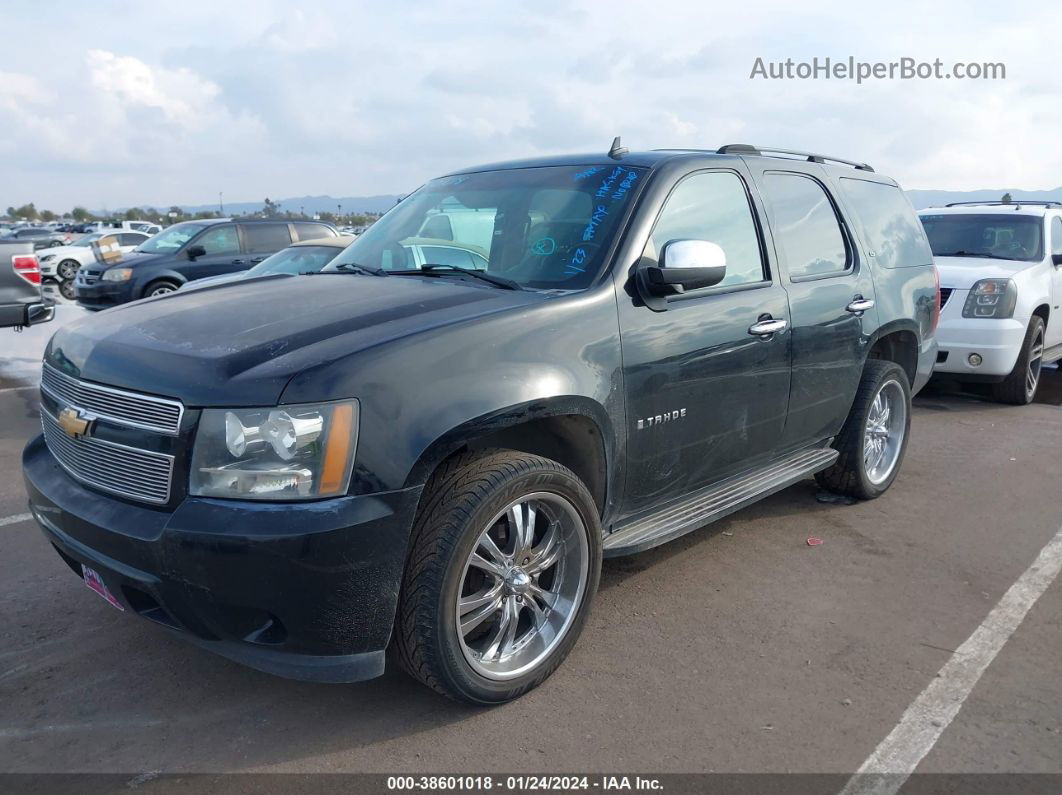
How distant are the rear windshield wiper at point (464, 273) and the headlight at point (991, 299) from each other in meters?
6.00

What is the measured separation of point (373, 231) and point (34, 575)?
2267 millimetres

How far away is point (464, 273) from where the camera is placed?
364 cm

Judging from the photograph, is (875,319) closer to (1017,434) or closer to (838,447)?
(838,447)

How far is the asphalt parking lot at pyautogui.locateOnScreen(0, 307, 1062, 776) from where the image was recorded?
282cm

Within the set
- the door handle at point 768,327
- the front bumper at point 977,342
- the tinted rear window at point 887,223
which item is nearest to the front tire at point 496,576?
the door handle at point 768,327

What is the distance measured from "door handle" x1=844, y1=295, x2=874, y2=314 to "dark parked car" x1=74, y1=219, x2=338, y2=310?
418 inches

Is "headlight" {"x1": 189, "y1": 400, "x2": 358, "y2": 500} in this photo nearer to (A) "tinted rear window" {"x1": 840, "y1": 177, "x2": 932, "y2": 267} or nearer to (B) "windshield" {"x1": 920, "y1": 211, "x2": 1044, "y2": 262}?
(A) "tinted rear window" {"x1": 840, "y1": 177, "x2": 932, "y2": 267}

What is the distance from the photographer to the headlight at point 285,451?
2.57m

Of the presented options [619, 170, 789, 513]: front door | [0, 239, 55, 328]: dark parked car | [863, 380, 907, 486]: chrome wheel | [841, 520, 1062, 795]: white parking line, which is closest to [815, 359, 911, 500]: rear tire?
[863, 380, 907, 486]: chrome wheel

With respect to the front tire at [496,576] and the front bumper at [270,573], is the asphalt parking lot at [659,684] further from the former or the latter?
the front bumper at [270,573]

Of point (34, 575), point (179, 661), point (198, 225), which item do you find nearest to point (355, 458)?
point (179, 661)

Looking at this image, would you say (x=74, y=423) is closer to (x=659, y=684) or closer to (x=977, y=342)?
(x=659, y=684)

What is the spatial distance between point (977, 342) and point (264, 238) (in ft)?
34.2

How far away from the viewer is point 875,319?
4895 mm
